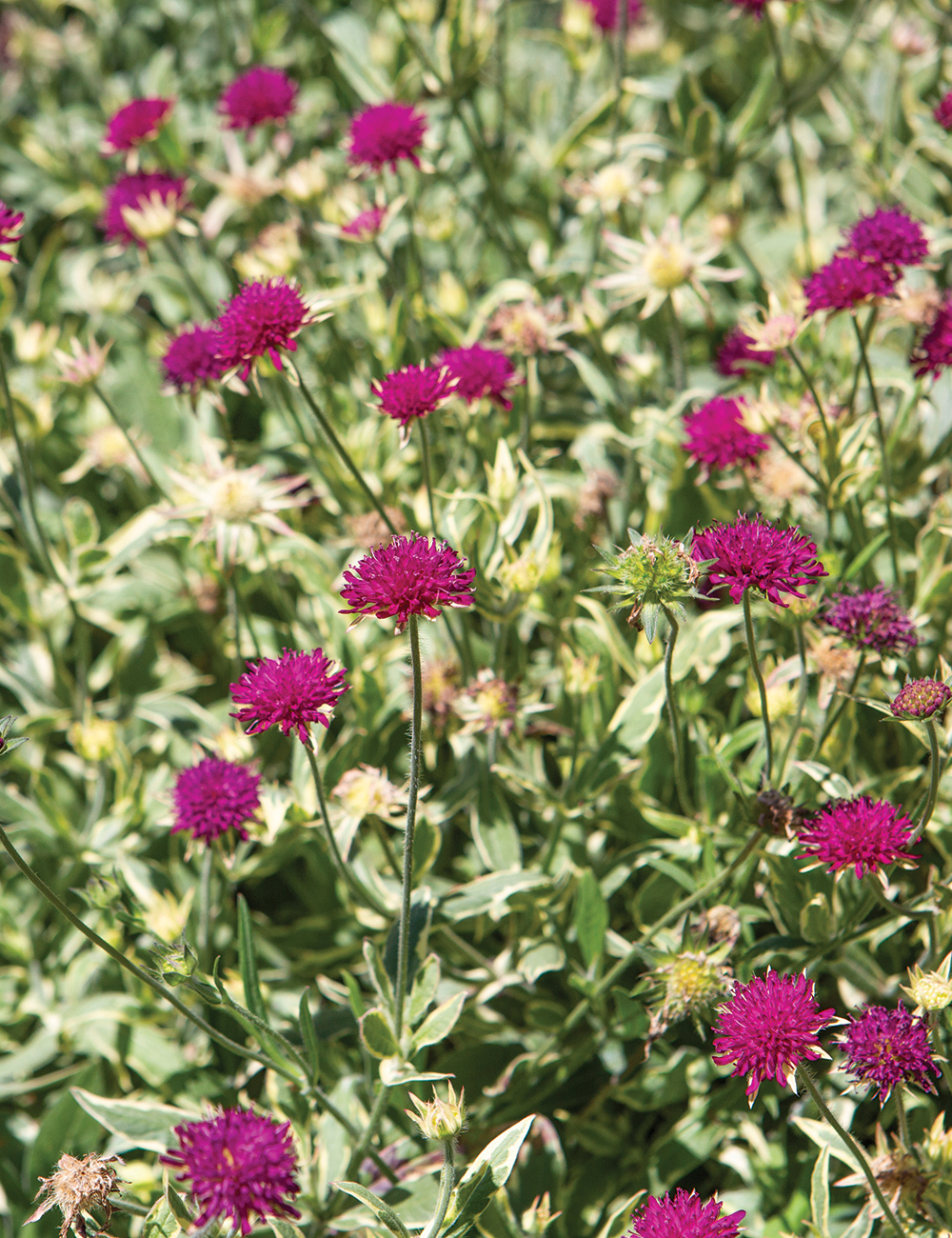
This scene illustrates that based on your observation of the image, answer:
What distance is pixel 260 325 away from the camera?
128 cm

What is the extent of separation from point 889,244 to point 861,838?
761 mm

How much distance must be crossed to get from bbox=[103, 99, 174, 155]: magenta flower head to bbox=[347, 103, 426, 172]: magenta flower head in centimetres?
51

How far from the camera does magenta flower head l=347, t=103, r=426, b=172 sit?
1.62 m

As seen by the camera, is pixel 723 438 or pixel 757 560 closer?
pixel 757 560

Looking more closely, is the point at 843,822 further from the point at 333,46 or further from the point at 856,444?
the point at 333,46

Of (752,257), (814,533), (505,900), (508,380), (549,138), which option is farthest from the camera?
(549,138)

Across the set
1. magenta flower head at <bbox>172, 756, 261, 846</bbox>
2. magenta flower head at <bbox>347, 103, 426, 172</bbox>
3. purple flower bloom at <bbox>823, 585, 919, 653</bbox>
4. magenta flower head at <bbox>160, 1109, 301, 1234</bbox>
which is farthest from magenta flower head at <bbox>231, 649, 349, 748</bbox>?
magenta flower head at <bbox>347, 103, 426, 172</bbox>

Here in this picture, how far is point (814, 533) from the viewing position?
1679 mm

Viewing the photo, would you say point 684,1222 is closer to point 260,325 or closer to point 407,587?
point 407,587

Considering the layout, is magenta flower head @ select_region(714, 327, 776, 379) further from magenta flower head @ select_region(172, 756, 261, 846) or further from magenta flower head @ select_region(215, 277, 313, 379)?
magenta flower head @ select_region(172, 756, 261, 846)

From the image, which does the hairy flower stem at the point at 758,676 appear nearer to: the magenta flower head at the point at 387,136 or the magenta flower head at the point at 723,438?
the magenta flower head at the point at 723,438

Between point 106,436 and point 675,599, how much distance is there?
4.18 feet

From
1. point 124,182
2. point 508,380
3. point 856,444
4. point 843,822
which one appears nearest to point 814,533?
point 856,444

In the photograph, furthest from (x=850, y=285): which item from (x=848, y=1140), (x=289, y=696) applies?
(x=848, y=1140)
